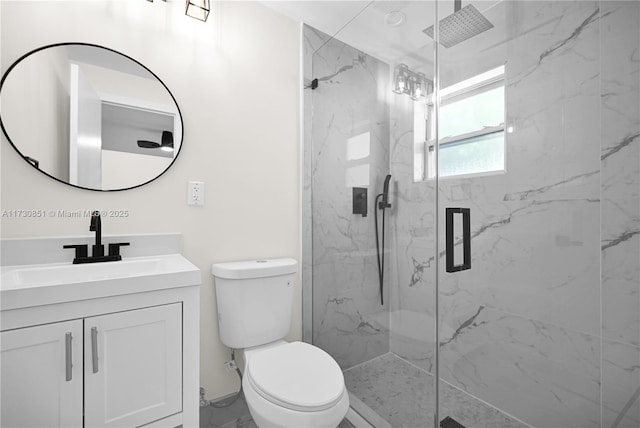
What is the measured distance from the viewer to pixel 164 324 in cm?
100

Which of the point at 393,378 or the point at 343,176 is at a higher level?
the point at 343,176

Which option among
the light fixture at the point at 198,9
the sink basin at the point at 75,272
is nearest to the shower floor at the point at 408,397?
the sink basin at the point at 75,272

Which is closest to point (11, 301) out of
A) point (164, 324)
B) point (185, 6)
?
point (164, 324)

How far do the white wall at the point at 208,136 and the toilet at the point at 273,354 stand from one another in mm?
176

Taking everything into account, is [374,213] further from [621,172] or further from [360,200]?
[621,172]

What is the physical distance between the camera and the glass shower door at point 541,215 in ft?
4.24

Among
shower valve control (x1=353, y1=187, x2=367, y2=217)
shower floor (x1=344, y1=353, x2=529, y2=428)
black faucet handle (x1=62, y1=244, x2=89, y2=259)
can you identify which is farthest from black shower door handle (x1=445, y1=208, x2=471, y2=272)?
black faucet handle (x1=62, y1=244, x2=89, y2=259)

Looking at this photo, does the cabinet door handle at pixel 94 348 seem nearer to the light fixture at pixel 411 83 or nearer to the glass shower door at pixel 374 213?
the glass shower door at pixel 374 213

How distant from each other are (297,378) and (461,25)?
190 cm

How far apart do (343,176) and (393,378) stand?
42.5 inches

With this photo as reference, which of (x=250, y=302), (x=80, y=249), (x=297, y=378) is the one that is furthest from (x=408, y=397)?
(x=80, y=249)

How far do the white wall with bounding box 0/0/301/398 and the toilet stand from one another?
176 millimetres

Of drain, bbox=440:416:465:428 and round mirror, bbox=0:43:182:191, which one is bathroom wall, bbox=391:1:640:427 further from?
round mirror, bbox=0:43:182:191

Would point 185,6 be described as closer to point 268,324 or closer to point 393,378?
point 268,324
